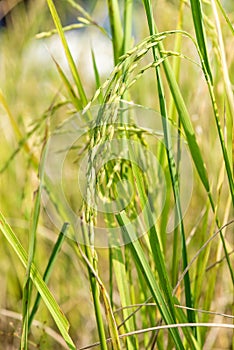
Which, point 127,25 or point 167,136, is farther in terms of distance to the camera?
point 127,25

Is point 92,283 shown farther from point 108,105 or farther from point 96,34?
point 96,34

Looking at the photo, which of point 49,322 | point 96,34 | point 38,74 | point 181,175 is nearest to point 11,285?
point 49,322

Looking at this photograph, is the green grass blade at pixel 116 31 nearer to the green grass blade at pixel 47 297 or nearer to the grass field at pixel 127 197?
the grass field at pixel 127 197

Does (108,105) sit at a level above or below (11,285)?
above

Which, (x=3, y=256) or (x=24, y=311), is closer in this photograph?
(x=24, y=311)

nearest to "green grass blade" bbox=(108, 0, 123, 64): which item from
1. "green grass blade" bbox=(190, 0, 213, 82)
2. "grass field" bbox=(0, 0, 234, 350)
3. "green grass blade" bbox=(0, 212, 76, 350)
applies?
"grass field" bbox=(0, 0, 234, 350)

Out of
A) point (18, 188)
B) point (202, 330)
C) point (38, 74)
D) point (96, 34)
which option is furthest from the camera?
point (38, 74)

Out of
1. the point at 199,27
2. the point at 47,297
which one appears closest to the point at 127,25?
the point at 199,27

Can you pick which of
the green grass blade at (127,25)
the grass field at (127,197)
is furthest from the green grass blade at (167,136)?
the green grass blade at (127,25)

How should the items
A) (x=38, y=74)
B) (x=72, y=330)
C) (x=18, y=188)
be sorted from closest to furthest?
(x=72, y=330) < (x=18, y=188) < (x=38, y=74)

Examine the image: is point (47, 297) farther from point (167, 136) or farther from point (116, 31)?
point (116, 31)
